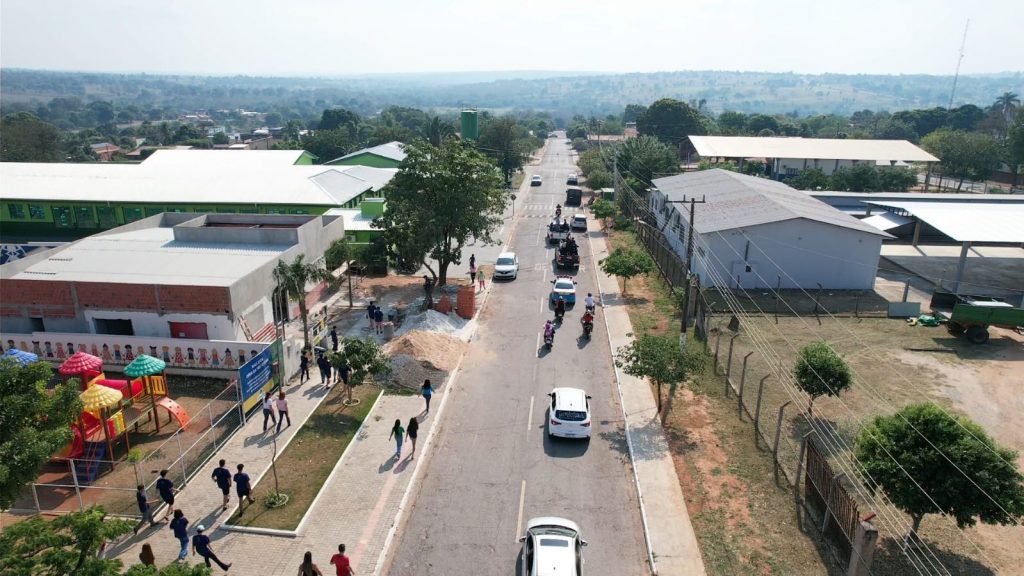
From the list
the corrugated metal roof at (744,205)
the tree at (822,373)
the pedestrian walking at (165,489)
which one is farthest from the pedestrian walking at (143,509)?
the corrugated metal roof at (744,205)

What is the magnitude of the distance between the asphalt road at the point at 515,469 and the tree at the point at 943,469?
6.38m

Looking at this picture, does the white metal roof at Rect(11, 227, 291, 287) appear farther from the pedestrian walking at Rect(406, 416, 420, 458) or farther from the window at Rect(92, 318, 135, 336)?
the pedestrian walking at Rect(406, 416, 420, 458)

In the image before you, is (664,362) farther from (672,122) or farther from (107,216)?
(672,122)

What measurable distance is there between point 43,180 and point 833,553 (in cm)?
6195

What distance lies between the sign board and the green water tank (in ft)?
240

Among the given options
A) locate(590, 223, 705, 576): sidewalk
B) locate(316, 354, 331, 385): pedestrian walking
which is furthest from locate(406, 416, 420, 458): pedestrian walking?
locate(590, 223, 705, 576): sidewalk

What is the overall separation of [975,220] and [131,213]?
6013 cm

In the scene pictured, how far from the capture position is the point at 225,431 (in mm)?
21594

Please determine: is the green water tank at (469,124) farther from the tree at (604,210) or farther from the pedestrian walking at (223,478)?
the pedestrian walking at (223,478)

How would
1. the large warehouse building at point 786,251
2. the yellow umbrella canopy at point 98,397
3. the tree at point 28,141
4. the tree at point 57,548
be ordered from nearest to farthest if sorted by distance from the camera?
the tree at point 57,548
the yellow umbrella canopy at point 98,397
the large warehouse building at point 786,251
the tree at point 28,141

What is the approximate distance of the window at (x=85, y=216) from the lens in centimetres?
4962

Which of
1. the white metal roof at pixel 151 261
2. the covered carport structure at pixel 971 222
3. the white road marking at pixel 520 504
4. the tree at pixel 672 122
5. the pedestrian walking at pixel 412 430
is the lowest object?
the white road marking at pixel 520 504

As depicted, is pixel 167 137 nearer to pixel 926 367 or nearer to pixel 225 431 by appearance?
pixel 225 431

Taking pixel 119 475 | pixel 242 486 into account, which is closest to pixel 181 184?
pixel 119 475
